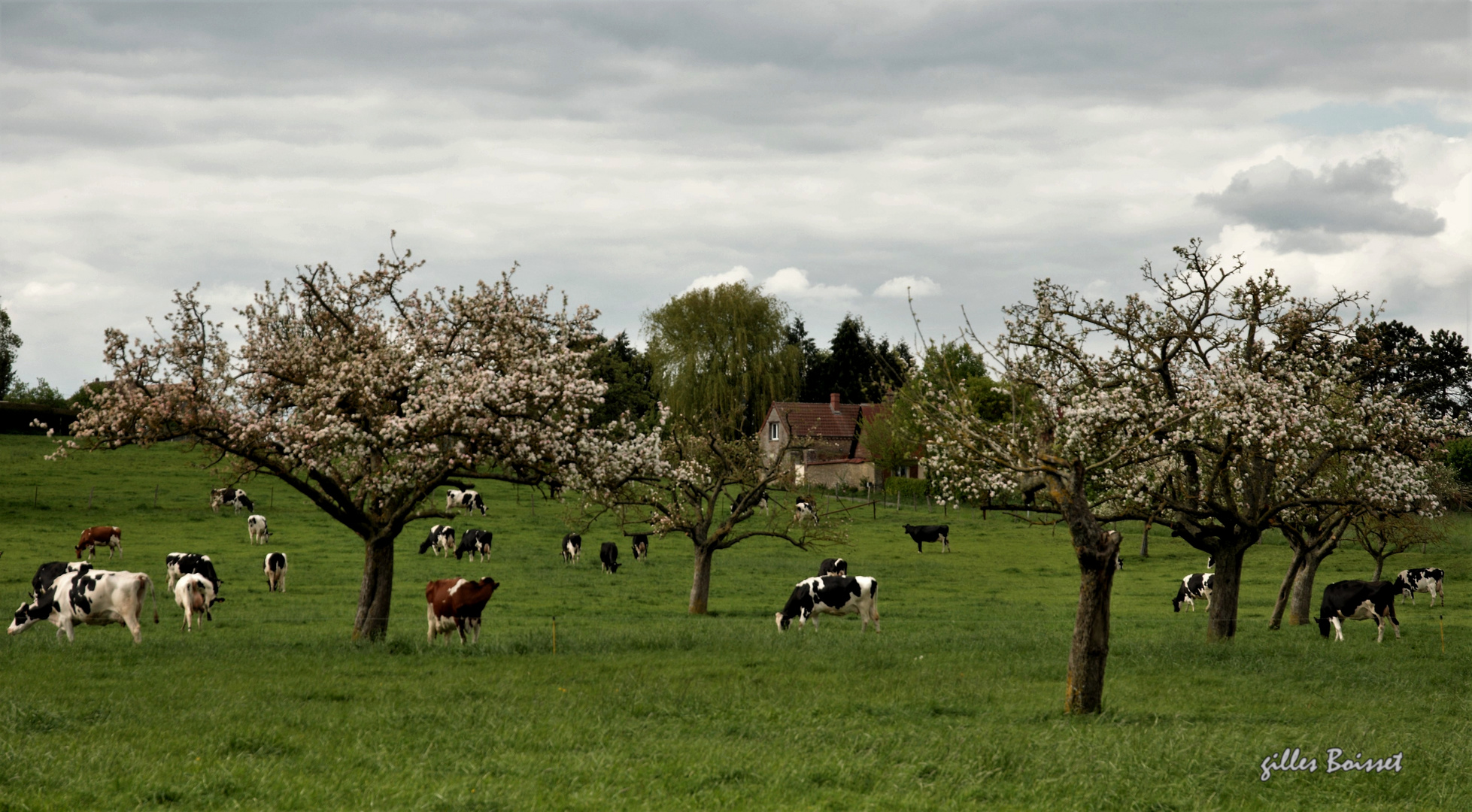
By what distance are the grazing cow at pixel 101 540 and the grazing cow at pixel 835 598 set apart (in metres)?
26.3

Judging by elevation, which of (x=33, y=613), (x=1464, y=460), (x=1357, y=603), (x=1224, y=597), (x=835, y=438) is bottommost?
(x=33, y=613)

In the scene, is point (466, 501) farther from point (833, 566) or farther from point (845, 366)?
point (845, 366)

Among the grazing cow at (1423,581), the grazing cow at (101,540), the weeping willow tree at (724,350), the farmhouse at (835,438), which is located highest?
the weeping willow tree at (724,350)

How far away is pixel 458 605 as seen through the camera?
2216cm

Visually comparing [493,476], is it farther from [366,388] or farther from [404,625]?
[404,625]

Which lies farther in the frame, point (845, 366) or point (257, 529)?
point (845, 366)

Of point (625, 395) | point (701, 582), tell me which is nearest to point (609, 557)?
point (701, 582)

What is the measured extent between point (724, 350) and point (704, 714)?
69098mm

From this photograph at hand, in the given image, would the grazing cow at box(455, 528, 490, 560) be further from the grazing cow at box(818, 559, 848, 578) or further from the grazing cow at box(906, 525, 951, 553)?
the grazing cow at box(906, 525, 951, 553)

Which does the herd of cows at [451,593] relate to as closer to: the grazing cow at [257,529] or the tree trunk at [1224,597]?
the grazing cow at [257,529]

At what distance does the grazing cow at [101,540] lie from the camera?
4012 cm

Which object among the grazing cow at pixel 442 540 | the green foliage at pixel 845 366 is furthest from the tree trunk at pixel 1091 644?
the green foliage at pixel 845 366

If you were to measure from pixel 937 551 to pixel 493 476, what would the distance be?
35518 mm

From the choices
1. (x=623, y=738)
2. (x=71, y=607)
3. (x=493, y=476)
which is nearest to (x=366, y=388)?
(x=493, y=476)
